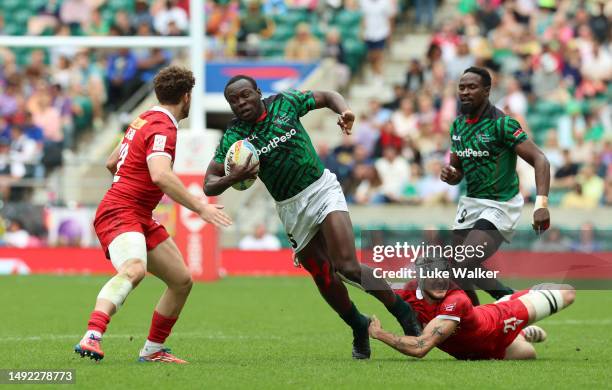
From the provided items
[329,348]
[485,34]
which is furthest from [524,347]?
[485,34]

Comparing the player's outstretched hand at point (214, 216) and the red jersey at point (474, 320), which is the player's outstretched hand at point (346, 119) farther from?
the player's outstretched hand at point (214, 216)

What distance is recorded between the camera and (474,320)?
9578mm

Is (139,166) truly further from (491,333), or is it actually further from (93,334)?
(491,333)

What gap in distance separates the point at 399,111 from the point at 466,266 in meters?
13.4

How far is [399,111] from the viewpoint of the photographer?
78.9 ft

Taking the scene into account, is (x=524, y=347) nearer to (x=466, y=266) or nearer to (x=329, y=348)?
(x=466, y=266)

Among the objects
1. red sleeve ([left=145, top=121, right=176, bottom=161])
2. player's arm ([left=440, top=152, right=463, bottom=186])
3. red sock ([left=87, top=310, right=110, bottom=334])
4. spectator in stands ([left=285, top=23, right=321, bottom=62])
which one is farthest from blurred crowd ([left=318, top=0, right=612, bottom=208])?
red sock ([left=87, top=310, right=110, bottom=334])

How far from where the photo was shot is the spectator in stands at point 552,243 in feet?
63.8

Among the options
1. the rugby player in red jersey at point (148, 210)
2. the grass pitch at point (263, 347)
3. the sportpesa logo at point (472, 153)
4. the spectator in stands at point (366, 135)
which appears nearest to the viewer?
the grass pitch at point (263, 347)

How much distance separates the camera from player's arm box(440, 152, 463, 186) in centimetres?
1109

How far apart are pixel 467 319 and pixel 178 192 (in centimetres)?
228

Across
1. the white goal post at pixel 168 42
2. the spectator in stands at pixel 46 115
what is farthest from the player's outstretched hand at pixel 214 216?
the spectator in stands at pixel 46 115

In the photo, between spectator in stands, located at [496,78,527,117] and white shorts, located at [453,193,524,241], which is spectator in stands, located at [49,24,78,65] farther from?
white shorts, located at [453,193,524,241]

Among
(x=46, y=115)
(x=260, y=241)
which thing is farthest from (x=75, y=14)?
(x=260, y=241)
